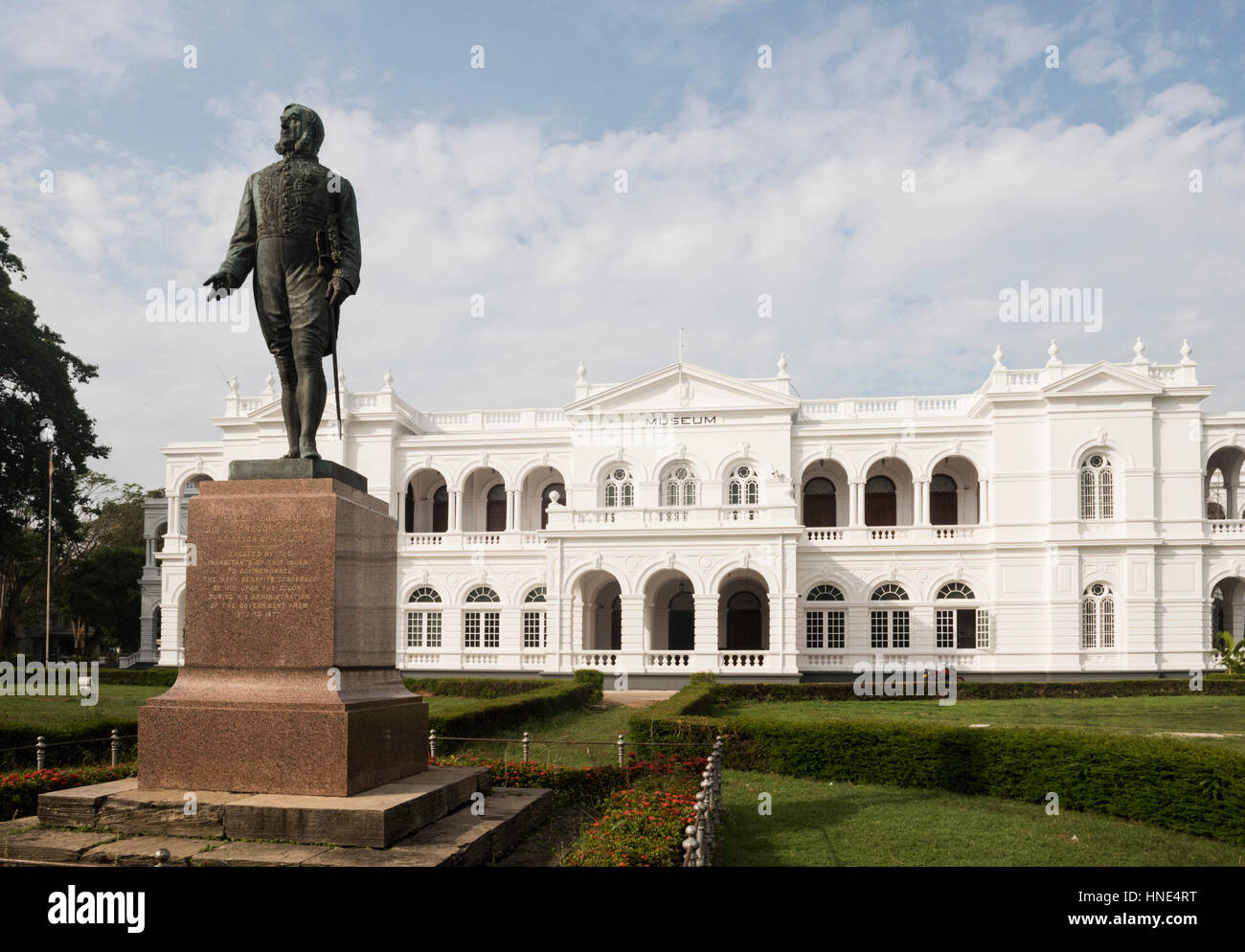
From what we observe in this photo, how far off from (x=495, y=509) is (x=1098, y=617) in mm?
22613

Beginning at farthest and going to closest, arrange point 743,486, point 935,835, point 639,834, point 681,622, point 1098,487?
1. point 681,622
2. point 743,486
3. point 1098,487
4. point 935,835
5. point 639,834

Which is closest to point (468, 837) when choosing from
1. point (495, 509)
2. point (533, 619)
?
point (533, 619)

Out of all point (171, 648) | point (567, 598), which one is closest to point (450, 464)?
point (567, 598)

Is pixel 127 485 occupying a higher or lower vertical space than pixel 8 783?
higher

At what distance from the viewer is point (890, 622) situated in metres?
33.2

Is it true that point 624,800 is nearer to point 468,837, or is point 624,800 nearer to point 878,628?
point 468,837

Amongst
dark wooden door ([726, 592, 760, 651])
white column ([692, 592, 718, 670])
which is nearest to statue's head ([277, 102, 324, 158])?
white column ([692, 592, 718, 670])

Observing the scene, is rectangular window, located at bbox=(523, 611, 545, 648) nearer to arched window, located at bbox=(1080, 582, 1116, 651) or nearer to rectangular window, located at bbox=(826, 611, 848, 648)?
rectangular window, located at bbox=(826, 611, 848, 648)

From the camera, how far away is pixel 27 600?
46.8m

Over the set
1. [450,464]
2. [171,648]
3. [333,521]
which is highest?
[450,464]

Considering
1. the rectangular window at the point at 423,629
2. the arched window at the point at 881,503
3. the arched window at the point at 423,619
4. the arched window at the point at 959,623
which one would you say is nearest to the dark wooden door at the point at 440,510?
the arched window at the point at 423,619
